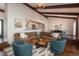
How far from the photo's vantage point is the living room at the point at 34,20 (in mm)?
2664

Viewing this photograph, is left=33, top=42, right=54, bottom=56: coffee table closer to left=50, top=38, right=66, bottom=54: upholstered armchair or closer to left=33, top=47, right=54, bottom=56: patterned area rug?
left=33, top=47, right=54, bottom=56: patterned area rug

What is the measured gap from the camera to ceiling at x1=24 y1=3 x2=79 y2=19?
271 cm

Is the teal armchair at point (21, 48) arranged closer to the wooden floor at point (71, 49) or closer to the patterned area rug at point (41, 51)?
the patterned area rug at point (41, 51)

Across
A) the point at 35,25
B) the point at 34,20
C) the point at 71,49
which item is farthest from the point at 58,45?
the point at 34,20

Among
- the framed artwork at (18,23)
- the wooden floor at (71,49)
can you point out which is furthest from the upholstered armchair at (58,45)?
the framed artwork at (18,23)

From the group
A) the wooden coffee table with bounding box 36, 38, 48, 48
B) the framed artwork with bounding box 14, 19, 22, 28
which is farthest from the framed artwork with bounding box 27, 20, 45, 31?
the wooden coffee table with bounding box 36, 38, 48, 48

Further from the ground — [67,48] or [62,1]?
[62,1]

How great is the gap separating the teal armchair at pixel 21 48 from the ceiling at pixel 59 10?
2.75 ft

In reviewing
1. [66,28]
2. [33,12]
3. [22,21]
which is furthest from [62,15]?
[22,21]

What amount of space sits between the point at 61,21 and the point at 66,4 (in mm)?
407

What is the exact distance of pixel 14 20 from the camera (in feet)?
8.90

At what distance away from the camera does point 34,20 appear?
9.57ft

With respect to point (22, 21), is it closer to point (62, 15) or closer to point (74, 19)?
point (62, 15)

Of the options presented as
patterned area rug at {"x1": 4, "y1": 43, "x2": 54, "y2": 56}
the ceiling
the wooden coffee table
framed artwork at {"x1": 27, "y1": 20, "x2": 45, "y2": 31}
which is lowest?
patterned area rug at {"x1": 4, "y1": 43, "x2": 54, "y2": 56}
